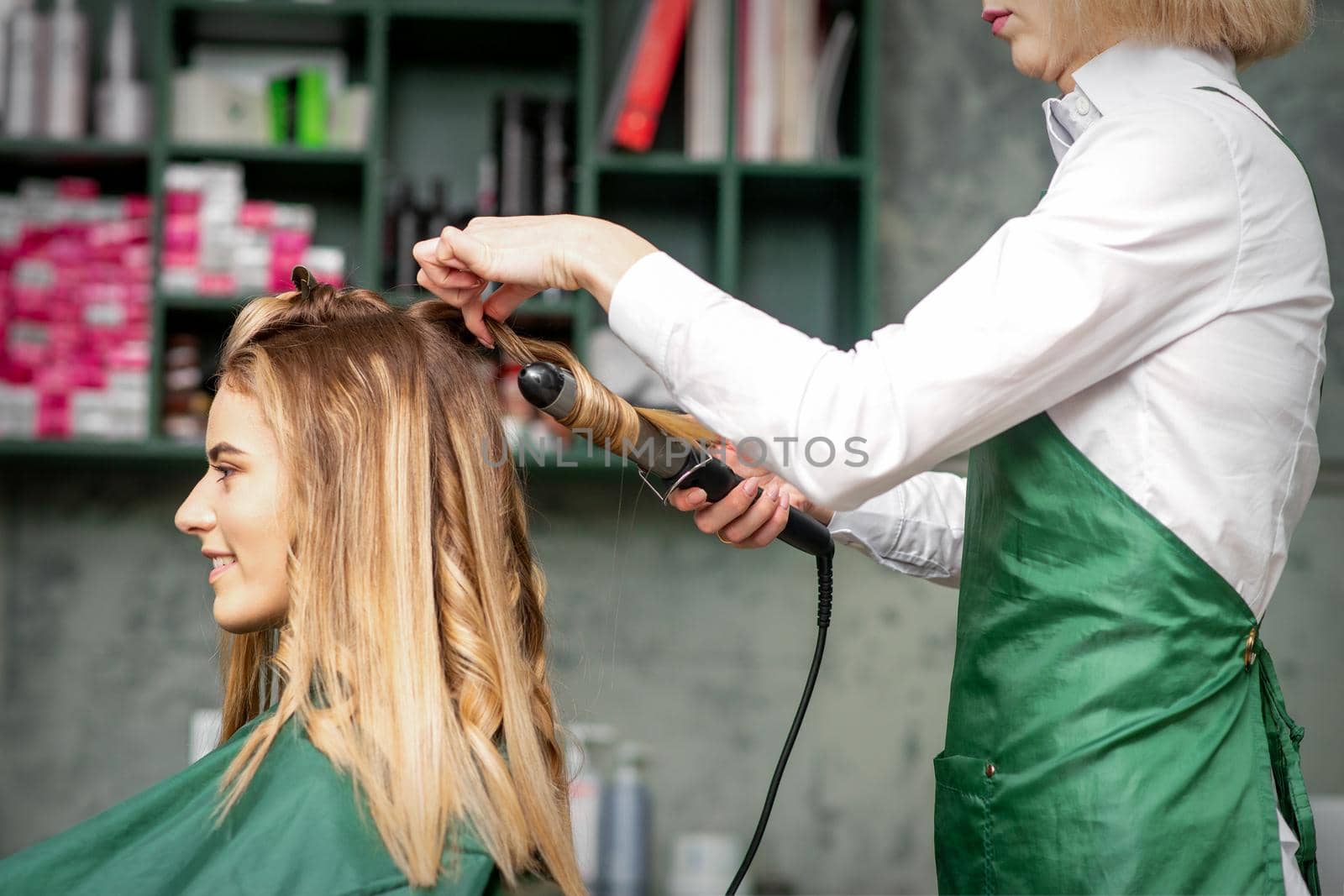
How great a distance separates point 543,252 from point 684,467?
26 cm

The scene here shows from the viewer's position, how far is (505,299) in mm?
1282

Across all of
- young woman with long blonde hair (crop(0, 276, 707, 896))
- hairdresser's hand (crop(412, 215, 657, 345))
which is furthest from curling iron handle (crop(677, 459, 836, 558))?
hairdresser's hand (crop(412, 215, 657, 345))

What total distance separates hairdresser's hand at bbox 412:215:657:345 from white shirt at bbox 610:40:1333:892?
3 centimetres

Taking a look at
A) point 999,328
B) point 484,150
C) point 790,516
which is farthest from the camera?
point 484,150

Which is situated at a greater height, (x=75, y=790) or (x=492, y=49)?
(x=492, y=49)

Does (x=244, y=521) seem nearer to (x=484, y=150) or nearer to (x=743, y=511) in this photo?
(x=743, y=511)

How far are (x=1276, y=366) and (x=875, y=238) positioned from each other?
1651mm

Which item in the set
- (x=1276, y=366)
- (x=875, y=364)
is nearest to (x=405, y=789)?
(x=875, y=364)

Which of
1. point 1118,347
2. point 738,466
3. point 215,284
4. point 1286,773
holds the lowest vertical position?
point 1286,773

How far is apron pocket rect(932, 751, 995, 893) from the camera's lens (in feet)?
3.77

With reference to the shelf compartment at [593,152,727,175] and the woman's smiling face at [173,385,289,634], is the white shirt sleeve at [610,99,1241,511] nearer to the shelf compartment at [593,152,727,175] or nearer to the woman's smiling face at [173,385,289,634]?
the woman's smiling face at [173,385,289,634]

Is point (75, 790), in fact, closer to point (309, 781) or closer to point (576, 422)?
point (309, 781)

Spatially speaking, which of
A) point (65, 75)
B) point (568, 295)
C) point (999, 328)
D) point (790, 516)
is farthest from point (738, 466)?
point (65, 75)

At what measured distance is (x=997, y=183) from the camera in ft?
9.71
